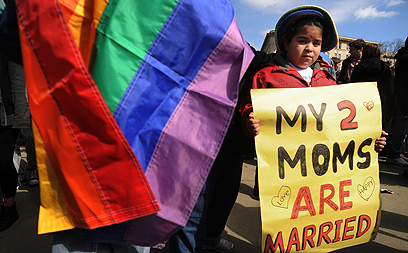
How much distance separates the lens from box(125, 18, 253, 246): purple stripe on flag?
112cm

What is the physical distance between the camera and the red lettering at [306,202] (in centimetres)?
156

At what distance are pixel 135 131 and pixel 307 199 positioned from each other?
3.46ft

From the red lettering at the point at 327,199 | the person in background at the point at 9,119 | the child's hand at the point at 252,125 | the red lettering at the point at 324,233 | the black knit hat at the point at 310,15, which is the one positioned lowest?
the person in background at the point at 9,119

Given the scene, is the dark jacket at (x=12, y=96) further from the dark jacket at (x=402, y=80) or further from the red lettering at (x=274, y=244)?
the dark jacket at (x=402, y=80)

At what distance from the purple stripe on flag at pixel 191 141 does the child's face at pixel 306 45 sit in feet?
2.04

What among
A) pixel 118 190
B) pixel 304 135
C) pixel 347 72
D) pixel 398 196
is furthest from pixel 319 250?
pixel 347 72

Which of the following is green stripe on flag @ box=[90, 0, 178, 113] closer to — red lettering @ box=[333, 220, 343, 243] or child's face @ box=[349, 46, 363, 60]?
red lettering @ box=[333, 220, 343, 243]

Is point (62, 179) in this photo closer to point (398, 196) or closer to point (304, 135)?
point (304, 135)

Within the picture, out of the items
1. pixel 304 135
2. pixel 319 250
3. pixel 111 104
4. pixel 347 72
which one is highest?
pixel 347 72

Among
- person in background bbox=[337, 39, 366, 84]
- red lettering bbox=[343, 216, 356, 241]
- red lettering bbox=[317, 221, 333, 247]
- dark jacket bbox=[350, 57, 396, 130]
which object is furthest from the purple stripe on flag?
person in background bbox=[337, 39, 366, 84]

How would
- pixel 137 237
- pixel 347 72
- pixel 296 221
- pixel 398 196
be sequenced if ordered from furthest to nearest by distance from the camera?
pixel 347 72
pixel 398 196
pixel 296 221
pixel 137 237

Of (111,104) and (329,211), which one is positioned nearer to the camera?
(111,104)

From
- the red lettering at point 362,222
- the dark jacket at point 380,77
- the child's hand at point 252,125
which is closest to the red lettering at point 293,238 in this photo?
the red lettering at point 362,222

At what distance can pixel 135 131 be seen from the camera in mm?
1057
